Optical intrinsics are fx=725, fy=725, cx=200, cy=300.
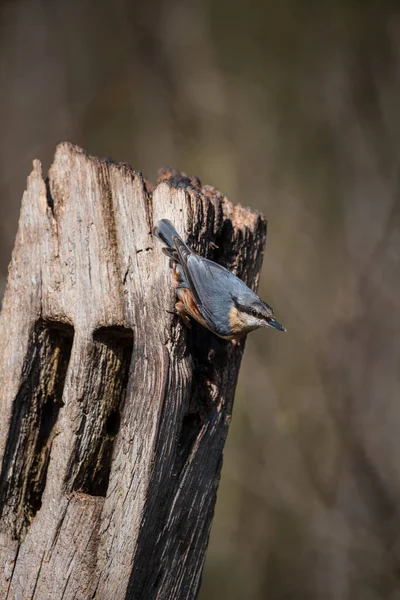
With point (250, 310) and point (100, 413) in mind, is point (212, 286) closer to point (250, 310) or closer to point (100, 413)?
point (250, 310)

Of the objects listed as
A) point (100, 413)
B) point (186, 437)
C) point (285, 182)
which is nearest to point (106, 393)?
point (100, 413)

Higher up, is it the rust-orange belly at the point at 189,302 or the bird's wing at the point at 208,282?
the bird's wing at the point at 208,282

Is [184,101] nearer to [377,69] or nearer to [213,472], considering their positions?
[377,69]

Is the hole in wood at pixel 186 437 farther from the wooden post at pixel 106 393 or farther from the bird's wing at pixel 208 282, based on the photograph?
the bird's wing at pixel 208 282

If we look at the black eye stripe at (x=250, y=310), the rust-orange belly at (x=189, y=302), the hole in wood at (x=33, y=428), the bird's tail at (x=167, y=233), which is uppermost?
the bird's tail at (x=167, y=233)

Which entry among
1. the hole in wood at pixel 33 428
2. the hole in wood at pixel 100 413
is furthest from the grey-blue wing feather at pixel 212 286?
the hole in wood at pixel 33 428

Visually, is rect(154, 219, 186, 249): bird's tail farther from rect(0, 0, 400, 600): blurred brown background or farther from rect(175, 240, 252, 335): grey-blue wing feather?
rect(0, 0, 400, 600): blurred brown background

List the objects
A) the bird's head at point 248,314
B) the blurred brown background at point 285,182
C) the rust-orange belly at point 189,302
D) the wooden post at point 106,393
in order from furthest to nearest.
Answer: the blurred brown background at point 285,182, the bird's head at point 248,314, the rust-orange belly at point 189,302, the wooden post at point 106,393

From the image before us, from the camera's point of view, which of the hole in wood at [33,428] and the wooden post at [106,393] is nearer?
the wooden post at [106,393]

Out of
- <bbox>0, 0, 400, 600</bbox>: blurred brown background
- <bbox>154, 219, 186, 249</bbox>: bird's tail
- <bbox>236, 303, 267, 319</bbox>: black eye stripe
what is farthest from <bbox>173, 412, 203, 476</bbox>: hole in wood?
<bbox>0, 0, 400, 600</bbox>: blurred brown background
